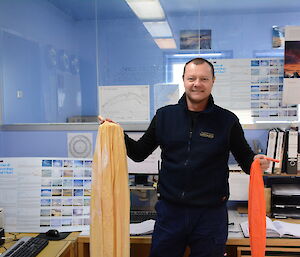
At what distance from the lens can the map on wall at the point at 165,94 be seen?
2510 mm

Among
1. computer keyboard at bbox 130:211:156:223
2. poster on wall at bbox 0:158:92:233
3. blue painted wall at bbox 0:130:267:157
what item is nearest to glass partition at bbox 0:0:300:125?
blue painted wall at bbox 0:130:267:157

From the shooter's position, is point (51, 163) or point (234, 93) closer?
point (51, 163)

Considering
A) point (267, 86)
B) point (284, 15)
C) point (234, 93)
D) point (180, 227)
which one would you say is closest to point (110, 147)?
point (180, 227)

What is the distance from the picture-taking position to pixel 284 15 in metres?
2.48

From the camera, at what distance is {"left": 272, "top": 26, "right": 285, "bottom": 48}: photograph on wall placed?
7.93ft

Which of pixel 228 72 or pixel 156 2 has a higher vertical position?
pixel 156 2

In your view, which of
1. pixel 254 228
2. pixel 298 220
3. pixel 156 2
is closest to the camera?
pixel 254 228

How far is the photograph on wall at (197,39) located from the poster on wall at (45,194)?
3.66ft

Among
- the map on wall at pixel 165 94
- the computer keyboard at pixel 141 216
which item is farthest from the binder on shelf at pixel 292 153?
the computer keyboard at pixel 141 216

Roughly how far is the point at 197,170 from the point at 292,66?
1159 millimetres

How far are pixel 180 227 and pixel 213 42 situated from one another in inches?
54.6

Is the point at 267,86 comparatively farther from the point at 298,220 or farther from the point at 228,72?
the point at 298,220

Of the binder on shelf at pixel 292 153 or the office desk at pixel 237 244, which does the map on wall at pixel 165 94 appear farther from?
the office desk at pixel 237 244

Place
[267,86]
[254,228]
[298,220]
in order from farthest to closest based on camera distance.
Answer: [267,86]
[298,220]
[254,228]
